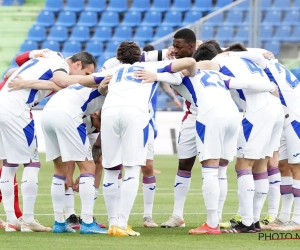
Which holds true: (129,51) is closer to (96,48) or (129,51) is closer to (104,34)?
(96,48)

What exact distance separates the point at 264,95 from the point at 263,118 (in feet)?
0.93

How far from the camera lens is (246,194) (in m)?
9.09

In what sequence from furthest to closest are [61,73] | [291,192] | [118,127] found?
[291,192], [61,73], [118,127]

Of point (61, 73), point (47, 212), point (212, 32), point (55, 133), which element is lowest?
point (47, 212)

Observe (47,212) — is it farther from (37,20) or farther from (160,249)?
(37,20)

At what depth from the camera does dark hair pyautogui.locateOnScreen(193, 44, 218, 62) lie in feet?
31.4

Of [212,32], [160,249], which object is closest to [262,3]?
[212,32]

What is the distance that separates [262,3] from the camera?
22016 millimetres

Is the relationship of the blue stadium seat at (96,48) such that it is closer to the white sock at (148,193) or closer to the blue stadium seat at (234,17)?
the blue stadium seat at (234,17)

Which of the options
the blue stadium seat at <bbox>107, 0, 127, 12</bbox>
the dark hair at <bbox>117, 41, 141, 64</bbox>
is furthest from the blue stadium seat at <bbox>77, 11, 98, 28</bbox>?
the dark hair at <bbox>117, 41, 141, 64</bbox>

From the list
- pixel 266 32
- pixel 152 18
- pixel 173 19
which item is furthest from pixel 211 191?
pixel 152 18

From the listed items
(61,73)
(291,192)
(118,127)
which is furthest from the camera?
(291,192)

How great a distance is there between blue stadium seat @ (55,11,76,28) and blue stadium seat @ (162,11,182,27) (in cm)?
333

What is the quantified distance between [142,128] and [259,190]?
1.66 m
